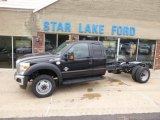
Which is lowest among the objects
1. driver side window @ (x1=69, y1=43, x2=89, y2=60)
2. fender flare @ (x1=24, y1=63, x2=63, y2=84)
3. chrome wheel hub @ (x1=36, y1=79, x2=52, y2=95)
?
chrome wheel hub @ (x1=36, y1=79, x2=52, y2=95)

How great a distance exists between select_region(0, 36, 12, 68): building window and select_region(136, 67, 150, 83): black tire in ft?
24.1

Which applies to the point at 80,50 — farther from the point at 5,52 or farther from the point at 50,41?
the point at 5,52

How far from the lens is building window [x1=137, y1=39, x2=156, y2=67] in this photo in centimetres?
1167

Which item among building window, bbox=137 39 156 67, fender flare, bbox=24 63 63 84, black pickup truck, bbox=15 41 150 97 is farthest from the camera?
building window, bbox=137 39 156 67

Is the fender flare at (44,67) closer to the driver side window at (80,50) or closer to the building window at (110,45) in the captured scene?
the driver side window at (80,50)

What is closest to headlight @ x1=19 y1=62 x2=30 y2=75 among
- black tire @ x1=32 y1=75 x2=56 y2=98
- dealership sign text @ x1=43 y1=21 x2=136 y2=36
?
black tire @ x1=32 y1=75 x2=56 y2=98

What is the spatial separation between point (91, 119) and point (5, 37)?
7.82 meters

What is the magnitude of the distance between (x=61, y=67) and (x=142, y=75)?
4.20 metres

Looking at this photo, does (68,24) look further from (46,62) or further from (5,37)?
(46,62)

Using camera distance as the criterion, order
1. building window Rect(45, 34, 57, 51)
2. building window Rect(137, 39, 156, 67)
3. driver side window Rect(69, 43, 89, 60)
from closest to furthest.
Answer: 1. driver side window Rect(69, 43, 89, 60)
2. building window Rect(45, 34, 57, 51)
3. building window Rect(137, 39, 156, 67)

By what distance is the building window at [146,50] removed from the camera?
11.7 metres

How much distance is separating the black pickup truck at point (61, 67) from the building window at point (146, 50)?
536cm

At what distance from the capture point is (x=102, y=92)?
22.6 ft

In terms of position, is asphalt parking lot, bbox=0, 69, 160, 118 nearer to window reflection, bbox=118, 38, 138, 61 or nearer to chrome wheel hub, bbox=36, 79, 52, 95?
chrome wheel hub, bbox=36, 79, 52, 95
